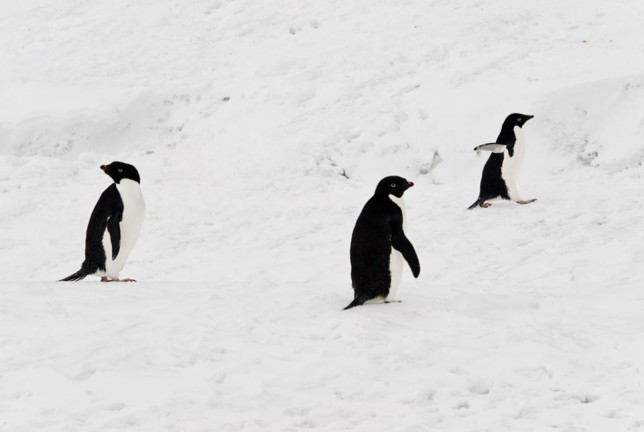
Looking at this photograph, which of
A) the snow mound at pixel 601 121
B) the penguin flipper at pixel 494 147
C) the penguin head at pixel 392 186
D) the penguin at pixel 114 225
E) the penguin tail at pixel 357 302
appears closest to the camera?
the penguin tail at pixel 357 302

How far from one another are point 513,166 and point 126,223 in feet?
16.3

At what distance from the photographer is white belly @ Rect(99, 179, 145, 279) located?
7299mm

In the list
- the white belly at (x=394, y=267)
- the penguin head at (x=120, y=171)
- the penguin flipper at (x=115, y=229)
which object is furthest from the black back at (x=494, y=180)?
the penguin flipper at (x=115, y=229)

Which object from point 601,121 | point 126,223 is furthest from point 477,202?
point 126,223

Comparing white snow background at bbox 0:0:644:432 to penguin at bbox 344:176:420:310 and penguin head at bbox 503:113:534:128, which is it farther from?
penguin head at bbox 503:113:534:128

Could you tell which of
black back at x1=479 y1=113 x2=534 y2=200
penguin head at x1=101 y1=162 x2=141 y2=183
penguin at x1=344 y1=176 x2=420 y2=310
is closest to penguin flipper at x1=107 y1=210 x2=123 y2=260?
penguin head at x1=101 y1=162 x2=141 y2=183

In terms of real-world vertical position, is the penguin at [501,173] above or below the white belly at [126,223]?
below

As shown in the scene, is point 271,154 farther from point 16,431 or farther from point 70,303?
point 16,431

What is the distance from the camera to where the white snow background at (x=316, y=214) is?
14.9 feet

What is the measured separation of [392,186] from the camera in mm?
6328

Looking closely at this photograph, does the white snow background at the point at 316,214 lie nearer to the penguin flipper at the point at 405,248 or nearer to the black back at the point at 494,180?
the black back at the point at 494,180

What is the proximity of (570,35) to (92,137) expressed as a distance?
789 cm

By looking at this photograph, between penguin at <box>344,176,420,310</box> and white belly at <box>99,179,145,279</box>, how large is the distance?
83.3 inches

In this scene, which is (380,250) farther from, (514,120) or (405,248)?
(514,120)
